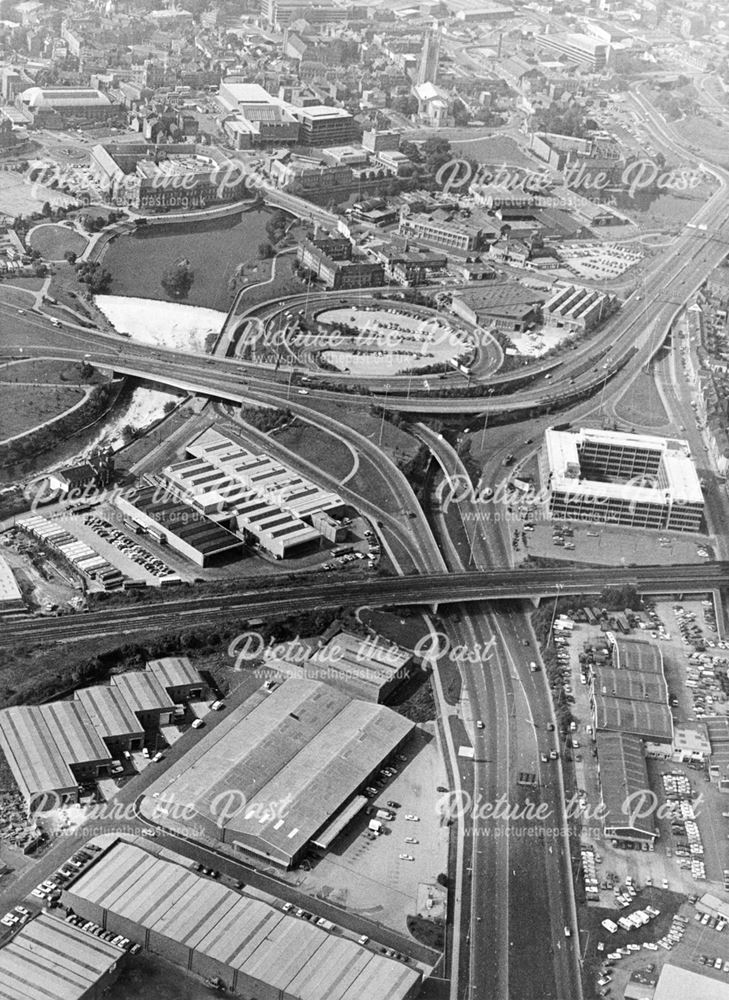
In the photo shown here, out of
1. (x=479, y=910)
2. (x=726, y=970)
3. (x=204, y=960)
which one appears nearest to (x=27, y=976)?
(x=204, y=960)

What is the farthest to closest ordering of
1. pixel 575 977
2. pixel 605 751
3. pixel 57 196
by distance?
pixel 57 196, pixel 605 751, pixel 575 977

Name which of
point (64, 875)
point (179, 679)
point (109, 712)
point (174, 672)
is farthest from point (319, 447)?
point (64, 875)

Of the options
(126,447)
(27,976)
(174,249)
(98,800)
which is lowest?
(27,976)

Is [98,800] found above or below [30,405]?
below

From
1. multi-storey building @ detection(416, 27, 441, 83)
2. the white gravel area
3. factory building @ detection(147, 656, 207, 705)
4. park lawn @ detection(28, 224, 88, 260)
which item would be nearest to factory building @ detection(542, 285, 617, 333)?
the white gravel area

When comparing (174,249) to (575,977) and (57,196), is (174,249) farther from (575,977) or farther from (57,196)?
(575,977)

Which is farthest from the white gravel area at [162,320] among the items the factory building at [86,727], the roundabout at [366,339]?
the factory building at [86,727]
